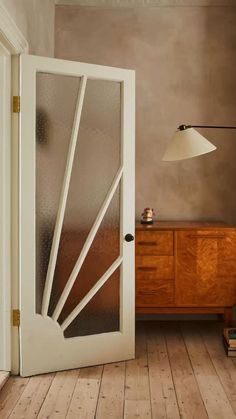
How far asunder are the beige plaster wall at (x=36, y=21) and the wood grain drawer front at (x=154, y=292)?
1.94 meters

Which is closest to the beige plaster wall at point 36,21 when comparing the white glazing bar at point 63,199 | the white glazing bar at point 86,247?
the white glazing bar at point 63,199

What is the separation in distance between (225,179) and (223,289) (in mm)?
1103

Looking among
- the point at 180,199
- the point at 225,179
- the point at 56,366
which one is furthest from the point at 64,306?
the point at 225,179

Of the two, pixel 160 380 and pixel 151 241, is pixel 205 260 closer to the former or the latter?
pixel 151 241

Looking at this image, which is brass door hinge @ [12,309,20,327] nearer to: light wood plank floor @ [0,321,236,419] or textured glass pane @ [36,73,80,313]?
textured glass pane @ [36,73,80,313]

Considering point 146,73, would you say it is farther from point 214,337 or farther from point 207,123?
point 214,337

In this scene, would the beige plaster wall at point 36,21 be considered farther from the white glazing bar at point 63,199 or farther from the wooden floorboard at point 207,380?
the wooden floorboard at point 207,380

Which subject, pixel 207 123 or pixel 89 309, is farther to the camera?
pixel 207 123

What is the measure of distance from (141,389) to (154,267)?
118cm

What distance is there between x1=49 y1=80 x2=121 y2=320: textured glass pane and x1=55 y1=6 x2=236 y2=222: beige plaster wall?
1124 millimetres

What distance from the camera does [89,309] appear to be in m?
3.64

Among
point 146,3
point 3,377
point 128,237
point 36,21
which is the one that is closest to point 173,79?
point 146,3

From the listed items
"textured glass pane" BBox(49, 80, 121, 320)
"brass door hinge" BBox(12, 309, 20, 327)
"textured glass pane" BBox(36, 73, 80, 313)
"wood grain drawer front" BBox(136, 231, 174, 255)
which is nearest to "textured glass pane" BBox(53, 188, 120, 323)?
"textured glass pane" BBox(49, 80, 121, 320)

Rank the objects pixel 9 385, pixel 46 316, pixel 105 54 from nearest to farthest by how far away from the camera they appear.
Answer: pixel 9 385, pixel 46 316, pixel 105 54
